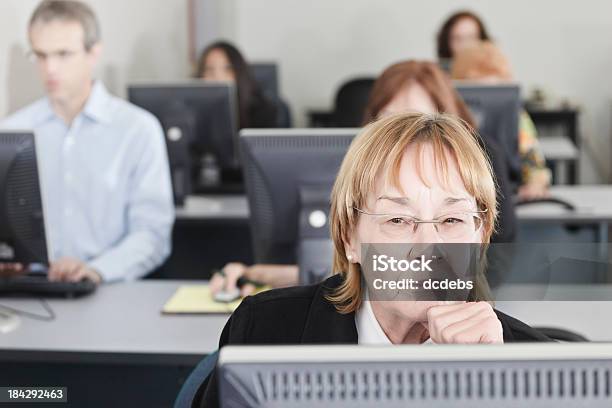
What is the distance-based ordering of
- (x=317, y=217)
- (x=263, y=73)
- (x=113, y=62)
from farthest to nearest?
1. (x=263, y=73)
2. (x=113, y=62)
3. (x=317, y=217)

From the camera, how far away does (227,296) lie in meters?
2.17

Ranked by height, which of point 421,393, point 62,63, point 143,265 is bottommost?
point 143,265

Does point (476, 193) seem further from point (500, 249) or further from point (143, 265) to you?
point (143, 265)

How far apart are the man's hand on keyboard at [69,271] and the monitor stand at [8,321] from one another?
21cm

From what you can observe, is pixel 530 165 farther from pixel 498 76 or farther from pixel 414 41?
pixel 414 41

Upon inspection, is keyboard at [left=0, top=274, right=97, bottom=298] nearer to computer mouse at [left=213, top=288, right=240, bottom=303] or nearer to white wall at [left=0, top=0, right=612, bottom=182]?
computer mouse at [left=213, top=288, right=240, bottom=303]

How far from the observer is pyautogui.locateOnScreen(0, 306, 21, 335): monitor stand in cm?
203

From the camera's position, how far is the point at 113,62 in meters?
4.33

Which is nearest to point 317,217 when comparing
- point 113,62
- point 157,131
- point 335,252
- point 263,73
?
point 335,252

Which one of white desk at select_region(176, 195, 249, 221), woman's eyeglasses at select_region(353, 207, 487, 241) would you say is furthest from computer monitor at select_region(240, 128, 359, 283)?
white desk at select_region(176, 195, 249, 221)

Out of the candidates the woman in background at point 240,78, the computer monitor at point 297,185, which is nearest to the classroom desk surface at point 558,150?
the woman in background at point 240,78

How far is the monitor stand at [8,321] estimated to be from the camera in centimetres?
203

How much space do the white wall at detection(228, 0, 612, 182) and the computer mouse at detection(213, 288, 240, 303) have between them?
16.1 feet

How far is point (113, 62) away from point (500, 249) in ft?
12.3
